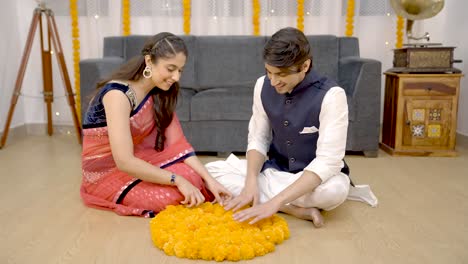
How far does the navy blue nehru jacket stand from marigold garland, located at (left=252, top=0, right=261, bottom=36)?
6.77 feet

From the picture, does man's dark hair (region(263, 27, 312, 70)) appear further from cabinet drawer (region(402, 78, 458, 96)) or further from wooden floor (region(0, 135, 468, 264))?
cabinet drawer (region(402, 78, 458, 96))

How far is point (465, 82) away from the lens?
12.2ft

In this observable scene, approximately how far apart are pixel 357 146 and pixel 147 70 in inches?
68.8

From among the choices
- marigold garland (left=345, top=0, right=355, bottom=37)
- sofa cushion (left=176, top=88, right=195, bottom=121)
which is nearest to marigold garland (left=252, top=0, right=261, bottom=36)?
marigold garland (left=345, top=0, right=355, bottom=37)

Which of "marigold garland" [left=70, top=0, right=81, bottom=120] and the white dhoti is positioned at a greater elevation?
"marigold garland" [left=70, top=0, right=81, bottom=120]

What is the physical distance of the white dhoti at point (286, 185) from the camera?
1919 mm

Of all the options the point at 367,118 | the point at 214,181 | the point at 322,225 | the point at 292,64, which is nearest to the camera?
the point at 292,64

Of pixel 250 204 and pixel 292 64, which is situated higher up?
pixel 292 64

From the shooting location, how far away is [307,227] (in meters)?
1.92

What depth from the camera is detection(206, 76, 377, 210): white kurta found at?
71.2 inches

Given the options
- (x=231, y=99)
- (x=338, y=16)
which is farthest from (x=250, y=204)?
(x=338, y=16)

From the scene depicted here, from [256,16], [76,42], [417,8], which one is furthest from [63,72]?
[417,8]

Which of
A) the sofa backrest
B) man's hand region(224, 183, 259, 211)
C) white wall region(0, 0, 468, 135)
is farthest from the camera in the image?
white wall region(0, 0, 468, 135)

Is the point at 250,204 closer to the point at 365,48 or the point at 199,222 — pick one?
the point at 199,222
